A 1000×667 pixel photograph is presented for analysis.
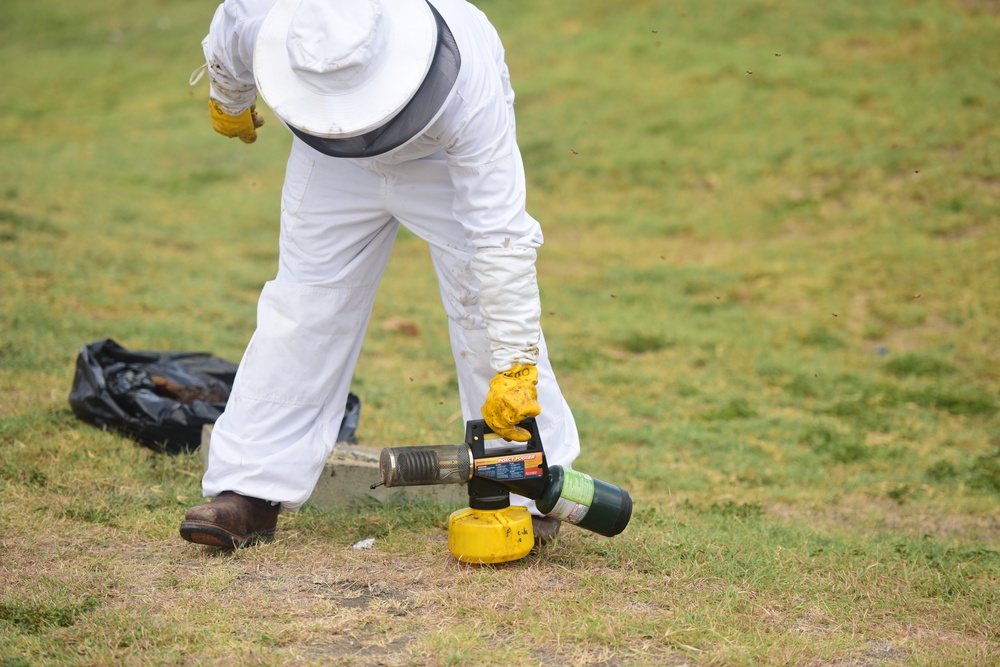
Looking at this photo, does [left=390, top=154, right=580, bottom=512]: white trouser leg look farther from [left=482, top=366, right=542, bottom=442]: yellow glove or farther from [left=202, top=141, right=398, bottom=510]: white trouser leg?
[left=482, top=366, right=542, bottom=442]: yellow glove

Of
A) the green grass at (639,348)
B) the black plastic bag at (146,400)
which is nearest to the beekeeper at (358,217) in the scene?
the green grass at (639,348)

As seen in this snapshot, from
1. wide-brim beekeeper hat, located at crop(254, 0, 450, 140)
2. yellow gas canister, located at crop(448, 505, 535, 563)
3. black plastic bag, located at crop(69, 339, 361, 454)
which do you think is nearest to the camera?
wide-brim beekeeper hat, located at crop(254, 0, 450, 140)

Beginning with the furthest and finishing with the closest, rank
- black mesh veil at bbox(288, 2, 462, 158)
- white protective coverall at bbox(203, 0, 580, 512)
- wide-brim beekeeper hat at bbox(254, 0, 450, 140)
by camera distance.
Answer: white protective coverall at bbox(203, 0, 580, 512), black mesh veil at bbox(288, 2, 462, 158), wide-brim beekeeper hat at bbox(254, 0, 450, 140)

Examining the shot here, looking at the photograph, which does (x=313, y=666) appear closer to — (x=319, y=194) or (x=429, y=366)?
(x=319, y=194)

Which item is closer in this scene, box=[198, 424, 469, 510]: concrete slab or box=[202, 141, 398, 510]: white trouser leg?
box=[202, 141, 398, 510]: white trouser leg

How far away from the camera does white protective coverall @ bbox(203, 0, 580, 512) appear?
3.04 m

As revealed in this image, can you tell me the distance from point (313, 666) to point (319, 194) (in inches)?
59.0

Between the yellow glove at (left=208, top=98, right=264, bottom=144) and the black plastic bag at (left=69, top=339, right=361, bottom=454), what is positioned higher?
the yellow glove at (left=208, top=98, right=264, bottom=144)

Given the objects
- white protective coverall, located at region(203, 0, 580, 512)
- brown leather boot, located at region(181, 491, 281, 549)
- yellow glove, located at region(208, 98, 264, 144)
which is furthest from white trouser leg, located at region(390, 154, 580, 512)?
brown leather boot, located at region(181, 491, 281, 549)

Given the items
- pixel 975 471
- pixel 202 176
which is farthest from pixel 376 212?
pixel 202 176

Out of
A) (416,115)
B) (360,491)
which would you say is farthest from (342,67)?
(360,491)

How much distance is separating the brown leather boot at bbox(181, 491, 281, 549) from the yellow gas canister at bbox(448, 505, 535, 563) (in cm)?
65

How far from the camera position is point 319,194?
3.12 meters

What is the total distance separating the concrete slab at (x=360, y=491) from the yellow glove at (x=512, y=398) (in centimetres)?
90
